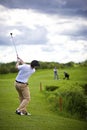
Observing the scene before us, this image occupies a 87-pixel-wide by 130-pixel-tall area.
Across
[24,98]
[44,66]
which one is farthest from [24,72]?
[44,66]

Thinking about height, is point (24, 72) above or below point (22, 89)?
above

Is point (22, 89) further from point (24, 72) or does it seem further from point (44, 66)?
point (44, 66)

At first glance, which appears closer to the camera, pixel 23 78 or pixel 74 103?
pixel 23 78

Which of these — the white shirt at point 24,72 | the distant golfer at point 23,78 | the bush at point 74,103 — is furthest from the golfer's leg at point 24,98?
the bush at point 74,103

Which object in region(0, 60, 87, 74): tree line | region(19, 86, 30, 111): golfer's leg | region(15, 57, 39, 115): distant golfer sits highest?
region(15, 57, 39, 115): distant golfer

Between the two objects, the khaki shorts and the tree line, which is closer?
the khaki shorts

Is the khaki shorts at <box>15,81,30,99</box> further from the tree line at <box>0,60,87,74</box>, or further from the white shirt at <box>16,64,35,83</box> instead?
the tree line at <box>0,60,87,74</box>

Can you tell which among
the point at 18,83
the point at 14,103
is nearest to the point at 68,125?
the point at 18,83

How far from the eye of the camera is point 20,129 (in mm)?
12930

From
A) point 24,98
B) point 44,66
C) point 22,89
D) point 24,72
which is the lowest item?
point 44,66

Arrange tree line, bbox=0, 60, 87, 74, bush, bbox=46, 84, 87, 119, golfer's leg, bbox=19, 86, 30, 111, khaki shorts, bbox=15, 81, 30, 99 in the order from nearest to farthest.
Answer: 1. khaki shorts, bbox=15, 81, 30, 99
2. golfer's leg, bbox=19, 86, 30, 111
3. bush, bbox=46, 84, 87, 119
4. tree line, bbox=0, 60, 87, 74

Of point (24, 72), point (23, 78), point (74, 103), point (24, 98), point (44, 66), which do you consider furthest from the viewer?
point (44, 66)

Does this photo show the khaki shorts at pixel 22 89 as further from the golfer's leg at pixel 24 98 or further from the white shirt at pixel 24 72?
the white shirt at pixel 24 72

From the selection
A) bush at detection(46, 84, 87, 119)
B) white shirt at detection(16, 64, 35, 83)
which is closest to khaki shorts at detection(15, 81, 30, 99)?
white shirt at detection(16, 64, 35, 83)
